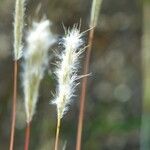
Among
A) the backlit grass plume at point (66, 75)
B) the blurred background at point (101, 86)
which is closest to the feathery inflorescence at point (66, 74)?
the backlit grass plume at point (66, 75)

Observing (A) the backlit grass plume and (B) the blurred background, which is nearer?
(A) the backlit grass plume

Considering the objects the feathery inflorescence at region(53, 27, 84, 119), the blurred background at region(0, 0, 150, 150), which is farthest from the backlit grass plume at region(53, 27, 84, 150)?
the blurred background at region(0, 0, 150, 150)

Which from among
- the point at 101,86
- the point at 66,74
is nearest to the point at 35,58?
the point at 66,74

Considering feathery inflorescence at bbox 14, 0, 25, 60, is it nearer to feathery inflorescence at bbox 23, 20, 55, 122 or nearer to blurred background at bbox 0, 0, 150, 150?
feathery inflorescence at bbox 23, 20, 55, 122

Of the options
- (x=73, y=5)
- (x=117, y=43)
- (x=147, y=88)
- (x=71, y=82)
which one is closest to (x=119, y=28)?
(x=117, y=43)

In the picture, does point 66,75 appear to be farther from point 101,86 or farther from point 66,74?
point 101,86

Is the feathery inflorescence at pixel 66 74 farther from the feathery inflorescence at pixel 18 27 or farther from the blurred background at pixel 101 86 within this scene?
the blurred background at pixel 101 86
